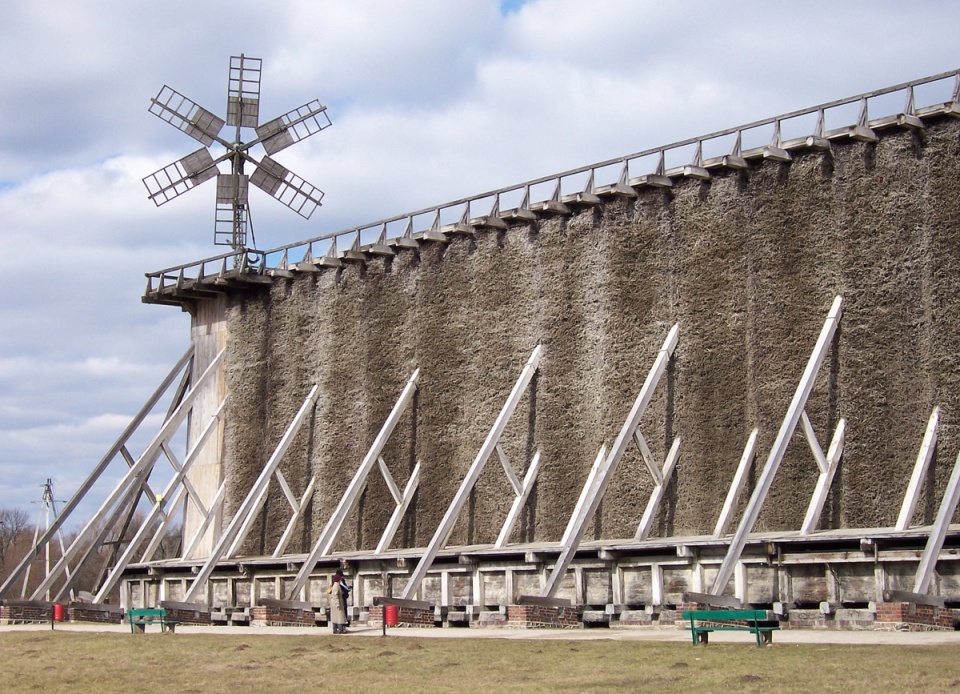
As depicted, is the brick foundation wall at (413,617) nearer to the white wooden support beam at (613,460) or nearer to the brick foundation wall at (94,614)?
the white wooden support beam at (613,460)

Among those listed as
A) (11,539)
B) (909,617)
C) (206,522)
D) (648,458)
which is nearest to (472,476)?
(648,458)

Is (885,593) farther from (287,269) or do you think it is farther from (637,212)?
(287,269)

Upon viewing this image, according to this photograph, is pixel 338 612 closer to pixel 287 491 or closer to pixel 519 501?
pixel 519 501

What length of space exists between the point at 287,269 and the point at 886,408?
19.4 meters

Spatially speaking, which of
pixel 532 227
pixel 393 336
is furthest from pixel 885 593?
pixel 393 336

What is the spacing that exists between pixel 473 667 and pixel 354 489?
1444cm

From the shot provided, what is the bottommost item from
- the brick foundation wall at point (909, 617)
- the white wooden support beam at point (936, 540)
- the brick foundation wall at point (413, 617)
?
the brick foundation wall at point (413, 617)

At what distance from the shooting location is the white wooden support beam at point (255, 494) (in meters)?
33.1

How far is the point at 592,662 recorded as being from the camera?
16.9 meters

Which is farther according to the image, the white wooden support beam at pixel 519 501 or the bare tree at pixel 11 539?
the bare tree at pixel 11 539

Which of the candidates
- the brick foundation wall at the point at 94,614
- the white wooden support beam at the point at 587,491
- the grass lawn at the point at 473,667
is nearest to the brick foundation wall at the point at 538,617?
the white wooden support beam at the point at 587,491

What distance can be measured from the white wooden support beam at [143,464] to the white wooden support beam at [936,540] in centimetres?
2407

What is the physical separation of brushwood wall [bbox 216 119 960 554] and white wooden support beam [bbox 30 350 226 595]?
1871 millimetres

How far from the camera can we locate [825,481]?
24.2 m
